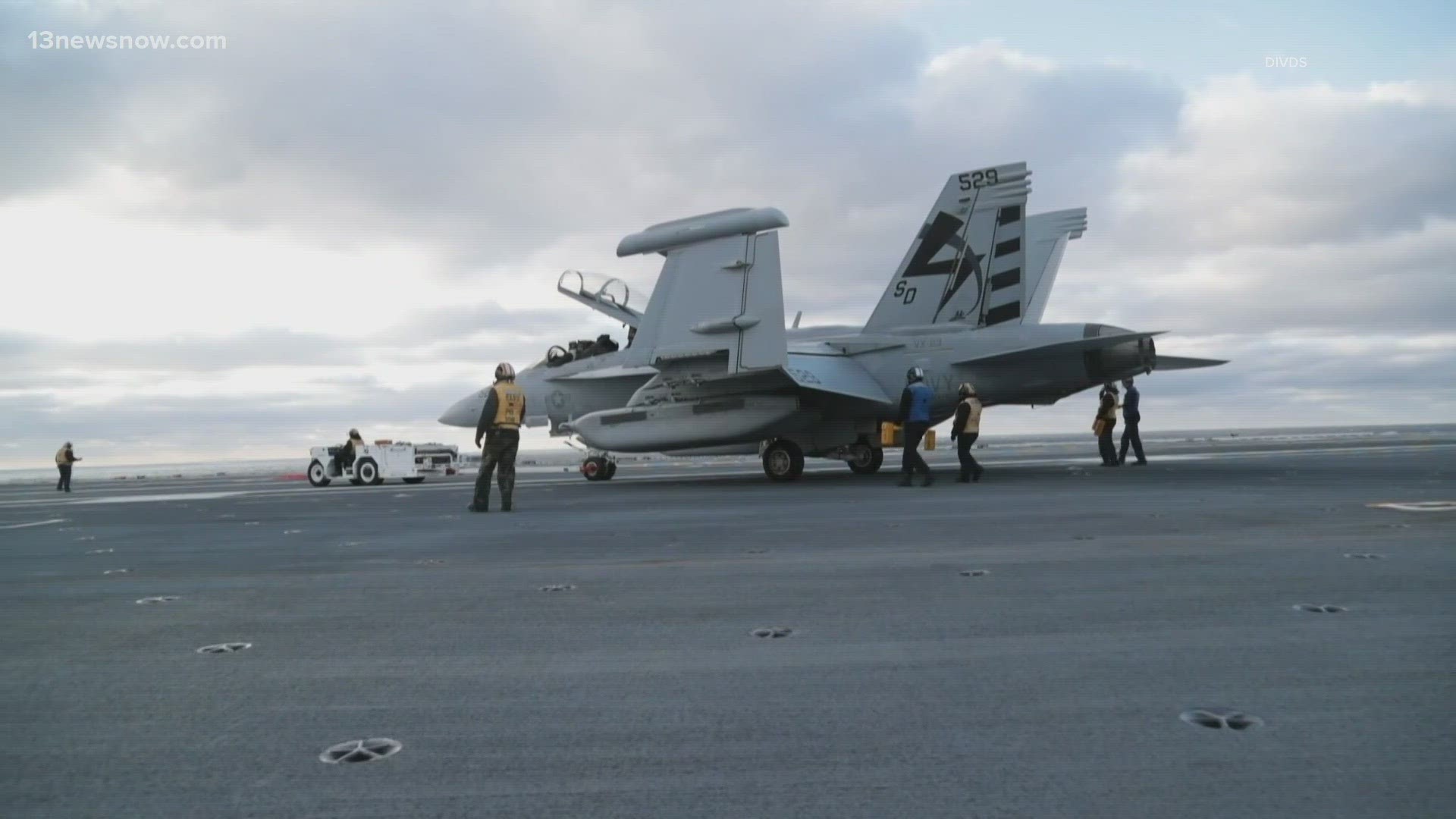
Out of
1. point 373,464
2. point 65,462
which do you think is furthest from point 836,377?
point 65,462

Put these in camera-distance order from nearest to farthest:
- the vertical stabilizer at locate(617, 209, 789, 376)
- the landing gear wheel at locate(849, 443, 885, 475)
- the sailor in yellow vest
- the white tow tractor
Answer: the sailor in yellow vest
the vertical stabilizer at locate(617, 209, 789, 376)
the landing gear wheel at locate(849, 443, 885, 475)
the white tow tractor

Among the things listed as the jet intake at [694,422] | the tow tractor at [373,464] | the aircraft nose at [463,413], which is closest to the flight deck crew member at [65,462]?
the tow tractor at [373,464]

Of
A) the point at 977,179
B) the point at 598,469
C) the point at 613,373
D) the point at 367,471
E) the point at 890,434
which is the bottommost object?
the point at 598,469

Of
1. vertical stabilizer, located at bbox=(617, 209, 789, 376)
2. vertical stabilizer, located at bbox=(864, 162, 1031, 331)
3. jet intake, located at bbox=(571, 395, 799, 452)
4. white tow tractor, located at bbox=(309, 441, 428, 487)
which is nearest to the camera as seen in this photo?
vertical stabilizer, located at bbox=(617, 209, 789, 376)

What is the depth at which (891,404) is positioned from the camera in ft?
52.9

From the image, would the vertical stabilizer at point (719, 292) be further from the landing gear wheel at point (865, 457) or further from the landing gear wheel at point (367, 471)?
the landing gear wheel at point (367, 471)

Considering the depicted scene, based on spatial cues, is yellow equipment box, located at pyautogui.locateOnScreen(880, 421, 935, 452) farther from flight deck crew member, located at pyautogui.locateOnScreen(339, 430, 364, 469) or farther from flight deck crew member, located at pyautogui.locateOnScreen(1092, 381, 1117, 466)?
flight deck crew member, located at pyautogui.locateOnScreen(339, 430, 364, 469)

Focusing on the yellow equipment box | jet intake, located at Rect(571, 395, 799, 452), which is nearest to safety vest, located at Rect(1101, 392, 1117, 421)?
the yellow equipment box

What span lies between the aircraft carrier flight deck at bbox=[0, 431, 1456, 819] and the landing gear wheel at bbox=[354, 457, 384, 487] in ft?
45.2

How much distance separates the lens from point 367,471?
845 inches

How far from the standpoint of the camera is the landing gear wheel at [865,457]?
18.0m

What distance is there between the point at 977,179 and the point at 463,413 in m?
11.2

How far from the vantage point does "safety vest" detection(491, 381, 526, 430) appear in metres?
11.5

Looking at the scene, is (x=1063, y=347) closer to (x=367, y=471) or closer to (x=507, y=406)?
(x=507, y=406)
